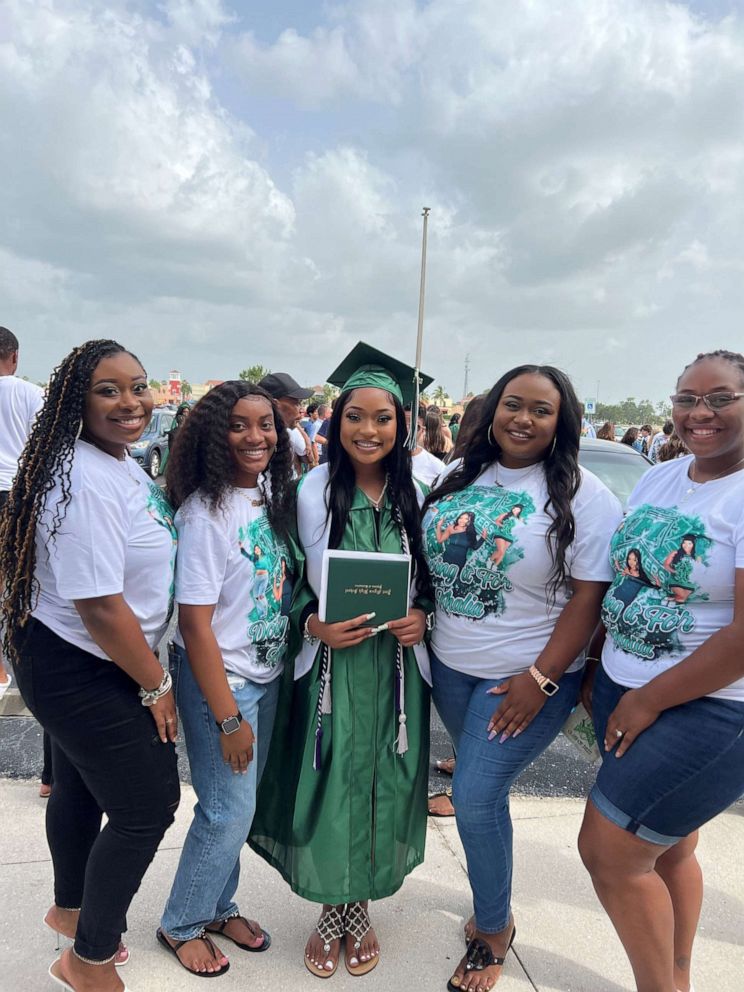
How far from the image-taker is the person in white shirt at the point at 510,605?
1981 mm

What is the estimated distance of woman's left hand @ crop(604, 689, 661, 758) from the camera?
1.68 metres

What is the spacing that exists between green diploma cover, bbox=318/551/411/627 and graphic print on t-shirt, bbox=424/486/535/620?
195mm

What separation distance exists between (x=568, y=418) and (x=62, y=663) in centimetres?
166

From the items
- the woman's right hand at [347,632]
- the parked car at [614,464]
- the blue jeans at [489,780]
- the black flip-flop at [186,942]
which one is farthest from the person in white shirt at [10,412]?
the parked car at [614,464]

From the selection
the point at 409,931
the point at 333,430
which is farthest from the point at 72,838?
the point at 333,430

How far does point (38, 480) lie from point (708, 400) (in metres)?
1.74

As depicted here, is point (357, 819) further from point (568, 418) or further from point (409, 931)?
point (568, 418)

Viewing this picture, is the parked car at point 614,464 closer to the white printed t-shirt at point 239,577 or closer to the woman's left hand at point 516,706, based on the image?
the woman's left hand at point 516,706

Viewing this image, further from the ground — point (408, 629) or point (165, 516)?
point (165, 516)

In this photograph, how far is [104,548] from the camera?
159 centimetres

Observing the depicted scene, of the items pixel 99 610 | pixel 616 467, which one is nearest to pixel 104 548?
pixel 99 610

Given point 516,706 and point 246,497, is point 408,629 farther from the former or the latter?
point 246,497

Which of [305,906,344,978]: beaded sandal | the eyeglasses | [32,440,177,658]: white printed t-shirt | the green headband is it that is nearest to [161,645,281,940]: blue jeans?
[32,440,177,658]: white printed t-shirt

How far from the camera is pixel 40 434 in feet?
5.61
